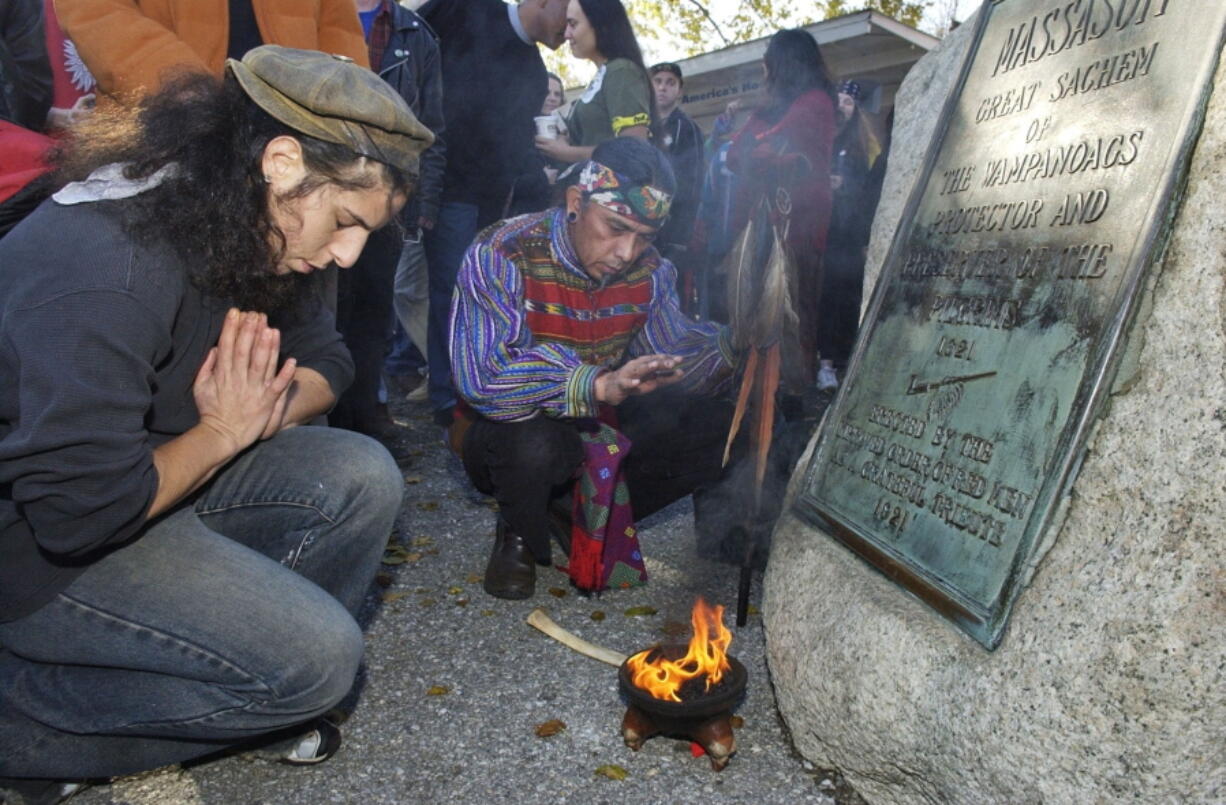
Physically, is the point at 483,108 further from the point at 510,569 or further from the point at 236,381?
the point at 236,381

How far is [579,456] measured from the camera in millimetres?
3451

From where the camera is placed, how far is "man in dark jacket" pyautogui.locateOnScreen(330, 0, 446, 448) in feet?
14.7

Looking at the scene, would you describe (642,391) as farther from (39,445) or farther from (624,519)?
(39,445)

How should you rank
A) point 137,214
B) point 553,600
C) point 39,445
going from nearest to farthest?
point 39,445 → point 137,214 → point 553,600

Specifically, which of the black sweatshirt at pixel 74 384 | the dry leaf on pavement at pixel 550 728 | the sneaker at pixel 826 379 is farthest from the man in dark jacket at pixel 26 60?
the sneaker at pixel 826 379

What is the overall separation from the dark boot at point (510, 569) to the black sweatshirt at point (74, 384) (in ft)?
5.32

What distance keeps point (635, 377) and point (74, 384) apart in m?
1.64

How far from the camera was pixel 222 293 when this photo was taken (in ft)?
7.17

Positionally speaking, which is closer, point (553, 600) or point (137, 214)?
point (137, 214)

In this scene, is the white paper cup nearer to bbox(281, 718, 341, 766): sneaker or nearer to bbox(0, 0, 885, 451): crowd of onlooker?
bbox(0, 0, 885, 451): crowd of onlooker

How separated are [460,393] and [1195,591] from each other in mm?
2306

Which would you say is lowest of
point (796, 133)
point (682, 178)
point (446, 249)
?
point (446, 249)

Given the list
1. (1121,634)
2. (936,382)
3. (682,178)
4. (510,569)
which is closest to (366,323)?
(510,569)

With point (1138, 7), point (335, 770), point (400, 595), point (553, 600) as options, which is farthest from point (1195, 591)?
point (400, 595)
